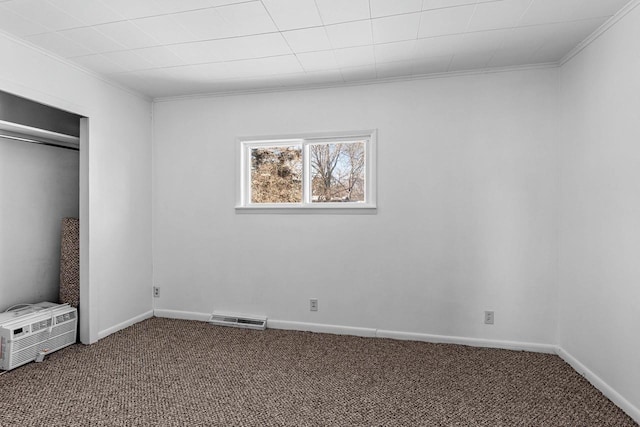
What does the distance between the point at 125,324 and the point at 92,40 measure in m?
2.49

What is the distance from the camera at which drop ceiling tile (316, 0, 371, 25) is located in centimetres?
205

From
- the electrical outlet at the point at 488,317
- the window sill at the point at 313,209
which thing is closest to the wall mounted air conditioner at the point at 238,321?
the window sill at the point at 313,209

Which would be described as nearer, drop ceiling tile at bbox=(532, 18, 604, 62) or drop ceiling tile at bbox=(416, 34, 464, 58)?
drop ceiling tile at bbox=(532, 18, 604, 62)

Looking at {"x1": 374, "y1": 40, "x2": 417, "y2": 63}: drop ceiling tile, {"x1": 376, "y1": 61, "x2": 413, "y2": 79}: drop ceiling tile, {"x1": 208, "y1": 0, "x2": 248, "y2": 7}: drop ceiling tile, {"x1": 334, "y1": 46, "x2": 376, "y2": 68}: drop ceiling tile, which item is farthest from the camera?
{"x1": 376, "y1": 61, "x2": 413, "y2": 79}: drop ceiling tile

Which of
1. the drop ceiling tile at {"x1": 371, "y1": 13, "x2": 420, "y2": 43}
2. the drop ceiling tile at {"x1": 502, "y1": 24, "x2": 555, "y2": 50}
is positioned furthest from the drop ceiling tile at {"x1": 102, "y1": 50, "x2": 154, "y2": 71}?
the drop ceiling tile at {"x1": 502, "y1": 24, "x2": 555, "y2": 50}

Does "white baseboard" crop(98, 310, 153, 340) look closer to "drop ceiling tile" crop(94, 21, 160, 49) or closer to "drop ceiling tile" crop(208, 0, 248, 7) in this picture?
"drop ceiling tile" crop(94, 21, 160, 49)

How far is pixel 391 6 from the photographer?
2.08 meters

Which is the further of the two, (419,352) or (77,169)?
(77,169)

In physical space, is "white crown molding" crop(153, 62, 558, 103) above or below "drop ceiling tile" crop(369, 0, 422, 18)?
below

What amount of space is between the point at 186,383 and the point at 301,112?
244 centimetres

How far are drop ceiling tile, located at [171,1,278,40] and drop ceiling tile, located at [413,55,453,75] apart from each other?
3.98 ft

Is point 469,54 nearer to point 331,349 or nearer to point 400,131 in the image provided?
point 400,131

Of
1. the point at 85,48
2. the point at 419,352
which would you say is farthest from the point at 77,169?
the point at 419,352

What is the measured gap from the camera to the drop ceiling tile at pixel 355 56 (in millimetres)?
2664
